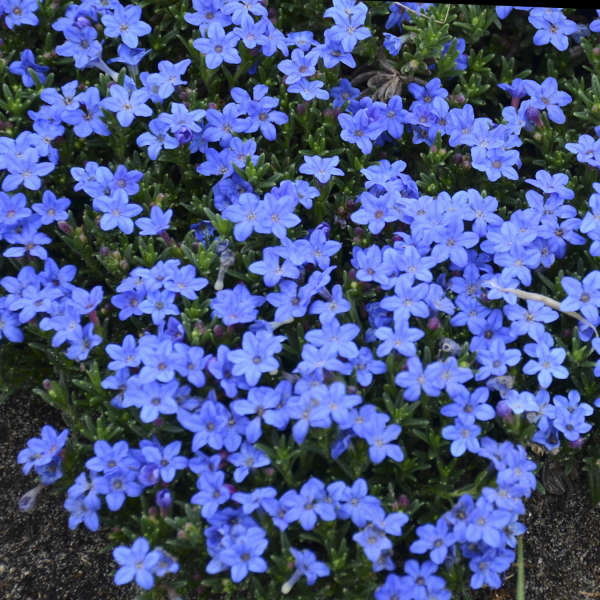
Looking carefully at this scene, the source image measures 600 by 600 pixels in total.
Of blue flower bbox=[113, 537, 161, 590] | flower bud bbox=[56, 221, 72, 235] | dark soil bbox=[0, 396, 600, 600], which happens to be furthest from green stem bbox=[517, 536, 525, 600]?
flower bud bbox=[56, 221, 72, 235]

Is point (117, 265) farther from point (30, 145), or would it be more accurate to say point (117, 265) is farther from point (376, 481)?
point (376, 481)

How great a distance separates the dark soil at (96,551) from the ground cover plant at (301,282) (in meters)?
0.17

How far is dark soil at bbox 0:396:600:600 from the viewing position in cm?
314

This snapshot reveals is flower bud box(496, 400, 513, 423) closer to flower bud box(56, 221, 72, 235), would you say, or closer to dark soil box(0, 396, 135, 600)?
dark soil box(0, 396, 135, 600)

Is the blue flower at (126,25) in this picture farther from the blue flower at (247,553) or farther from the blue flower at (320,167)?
the blue flower at (247,553)

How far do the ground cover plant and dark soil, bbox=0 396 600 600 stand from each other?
170mm

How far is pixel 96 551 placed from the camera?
3201 mm

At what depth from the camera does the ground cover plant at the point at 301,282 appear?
9.03 feet

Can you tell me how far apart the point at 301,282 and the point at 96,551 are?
1344mm

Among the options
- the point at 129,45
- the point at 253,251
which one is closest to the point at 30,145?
the point at 129,45

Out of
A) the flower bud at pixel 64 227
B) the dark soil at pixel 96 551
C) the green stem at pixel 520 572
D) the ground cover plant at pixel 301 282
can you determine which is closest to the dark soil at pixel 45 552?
the dark soil at pixel 96 551

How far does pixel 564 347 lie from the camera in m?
3.11

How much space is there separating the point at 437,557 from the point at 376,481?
426mm

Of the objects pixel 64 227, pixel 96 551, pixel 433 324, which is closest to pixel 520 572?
pixel 433 324
